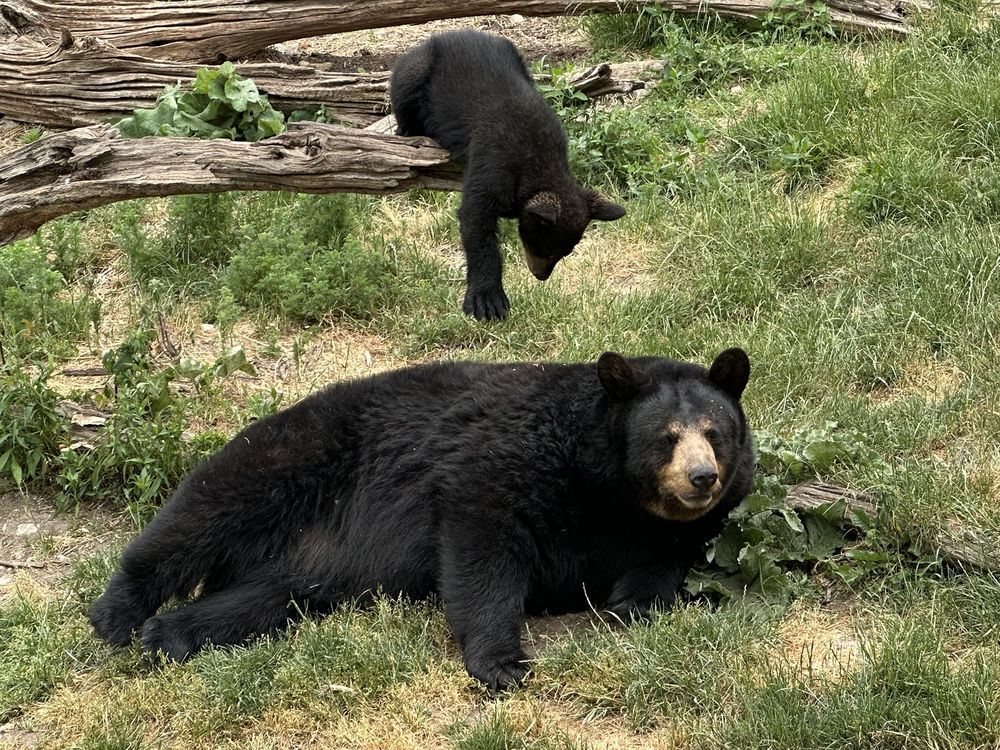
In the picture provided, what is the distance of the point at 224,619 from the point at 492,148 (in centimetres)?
355

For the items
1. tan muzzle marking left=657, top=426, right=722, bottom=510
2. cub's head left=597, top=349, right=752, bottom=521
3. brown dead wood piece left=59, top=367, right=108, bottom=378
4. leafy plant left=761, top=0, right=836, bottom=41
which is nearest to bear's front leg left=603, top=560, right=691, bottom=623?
cub's head left=597, top=349, right=752, bottom=521

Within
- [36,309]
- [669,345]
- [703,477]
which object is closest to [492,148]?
[669,345]

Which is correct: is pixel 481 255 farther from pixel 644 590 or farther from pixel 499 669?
pixel 499 669

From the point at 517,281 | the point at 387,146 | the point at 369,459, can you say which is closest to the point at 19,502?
the point at 369,459

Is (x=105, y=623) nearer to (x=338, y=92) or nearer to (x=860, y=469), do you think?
(x=860, y=469)

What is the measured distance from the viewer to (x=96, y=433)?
24.1 ft

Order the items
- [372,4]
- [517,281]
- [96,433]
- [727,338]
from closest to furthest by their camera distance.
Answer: [96,433] → [727,338] → [517,281] → [372,4]

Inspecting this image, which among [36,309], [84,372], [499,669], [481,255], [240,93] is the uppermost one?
[240,93]

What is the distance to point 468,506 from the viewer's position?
5.84 metres

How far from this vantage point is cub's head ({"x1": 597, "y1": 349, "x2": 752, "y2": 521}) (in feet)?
18.5

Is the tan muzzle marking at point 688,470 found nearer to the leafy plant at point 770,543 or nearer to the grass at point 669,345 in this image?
the leafy plant at point 770,543

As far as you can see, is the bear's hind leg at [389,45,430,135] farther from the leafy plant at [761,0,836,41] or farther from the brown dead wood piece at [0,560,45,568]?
the brown dead wood piece at [0,560,45,568]

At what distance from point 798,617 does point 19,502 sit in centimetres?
422

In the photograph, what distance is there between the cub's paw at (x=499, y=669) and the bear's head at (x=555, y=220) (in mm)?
3645
